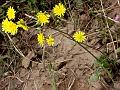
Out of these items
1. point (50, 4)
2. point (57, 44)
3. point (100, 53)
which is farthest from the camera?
point (50, 4)

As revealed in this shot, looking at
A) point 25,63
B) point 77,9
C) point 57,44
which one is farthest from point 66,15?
point 25,63

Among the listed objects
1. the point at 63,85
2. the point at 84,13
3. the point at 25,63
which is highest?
the point at 84,13

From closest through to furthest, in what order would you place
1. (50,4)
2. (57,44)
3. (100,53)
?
1. (100,53)
2. (57,44)
3. (50,4)

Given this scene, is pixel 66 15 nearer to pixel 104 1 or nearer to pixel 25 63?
pixel 104 1

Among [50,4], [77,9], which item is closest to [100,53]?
[77,9]

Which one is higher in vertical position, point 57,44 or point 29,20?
point 29,20

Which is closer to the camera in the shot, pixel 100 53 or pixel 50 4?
pixel 100 53

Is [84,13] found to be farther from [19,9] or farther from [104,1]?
[19,9]

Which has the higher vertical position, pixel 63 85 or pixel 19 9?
pixel 19 9

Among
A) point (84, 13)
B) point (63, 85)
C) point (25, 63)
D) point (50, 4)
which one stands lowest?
point (63, 85)
